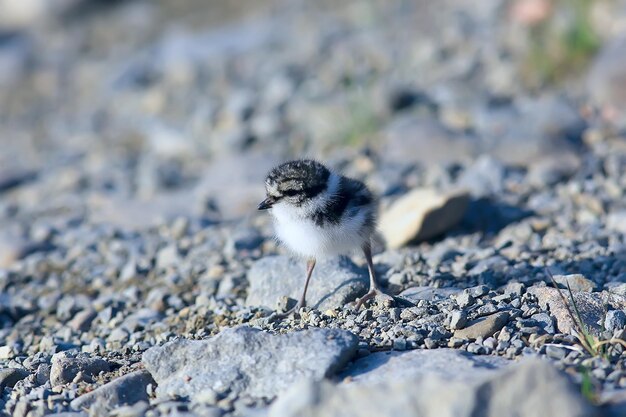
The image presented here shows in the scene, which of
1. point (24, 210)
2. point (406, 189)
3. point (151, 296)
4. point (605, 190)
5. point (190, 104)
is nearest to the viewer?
point (151, 296)

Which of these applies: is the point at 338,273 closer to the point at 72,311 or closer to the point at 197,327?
the point at 197,327

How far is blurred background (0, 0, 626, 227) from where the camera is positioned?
8.31 meters

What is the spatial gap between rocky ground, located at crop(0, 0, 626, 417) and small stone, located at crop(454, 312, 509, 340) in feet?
0.05

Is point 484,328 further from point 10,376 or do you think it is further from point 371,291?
point 10,376

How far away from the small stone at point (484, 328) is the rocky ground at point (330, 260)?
0.01 metres

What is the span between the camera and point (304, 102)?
10.1m

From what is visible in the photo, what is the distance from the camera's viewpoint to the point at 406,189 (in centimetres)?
786

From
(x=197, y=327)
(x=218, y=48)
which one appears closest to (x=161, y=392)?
(x=197, y=327)

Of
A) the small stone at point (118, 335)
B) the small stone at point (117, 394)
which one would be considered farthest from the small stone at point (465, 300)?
the small stone at point (118, 335)

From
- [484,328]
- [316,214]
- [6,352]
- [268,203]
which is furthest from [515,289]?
[6,352]

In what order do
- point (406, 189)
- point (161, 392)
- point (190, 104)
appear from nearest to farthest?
point (161, 392) < point (406, 189) < point (190, 104)

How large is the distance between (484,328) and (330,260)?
1.46 m

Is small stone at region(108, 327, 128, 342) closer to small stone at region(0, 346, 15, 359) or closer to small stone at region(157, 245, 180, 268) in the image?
small stone at region(0, 346, 15, 359)

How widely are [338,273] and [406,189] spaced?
2279mm
